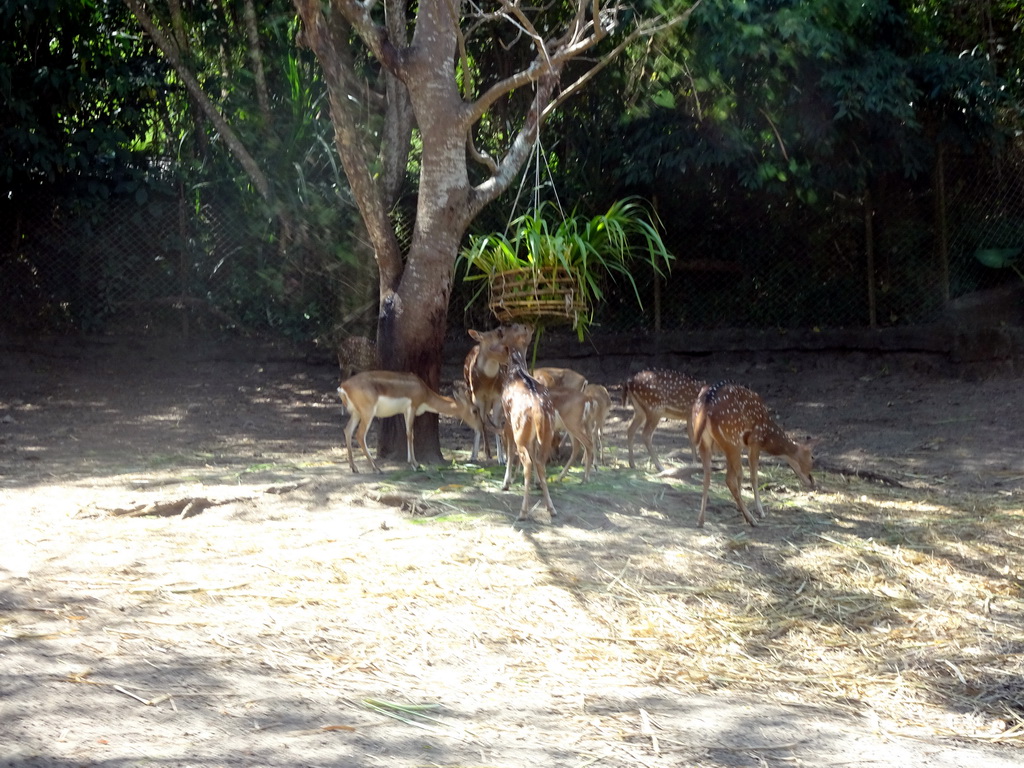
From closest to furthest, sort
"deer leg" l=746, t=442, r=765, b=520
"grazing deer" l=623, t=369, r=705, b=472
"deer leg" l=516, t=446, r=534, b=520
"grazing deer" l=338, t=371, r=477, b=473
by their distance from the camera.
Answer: "deer leg" l=516, t=446, r=534, b=520 < "deer leg" l=746, t=442, r=765, b=520 < "grazing deer" l=338, t=371, r=477, b=473 < "grazing deer" l=623, t=369, r=705, b=472

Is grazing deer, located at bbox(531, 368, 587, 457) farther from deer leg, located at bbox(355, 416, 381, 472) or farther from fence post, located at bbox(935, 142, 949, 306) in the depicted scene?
fence post, located at bbox(935, 142, 949, 306)

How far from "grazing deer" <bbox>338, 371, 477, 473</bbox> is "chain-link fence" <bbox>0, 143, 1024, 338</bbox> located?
15.6 feet

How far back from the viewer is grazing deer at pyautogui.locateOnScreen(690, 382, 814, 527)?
7418 mm

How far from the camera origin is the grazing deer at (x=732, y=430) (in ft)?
24.3

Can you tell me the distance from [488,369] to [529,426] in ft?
Answer: 6.97

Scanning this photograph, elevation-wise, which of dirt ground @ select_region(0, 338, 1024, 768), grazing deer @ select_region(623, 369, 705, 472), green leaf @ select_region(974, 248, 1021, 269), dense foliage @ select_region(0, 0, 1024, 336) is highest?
dense foliage @ select_region(0, 0, 1024, 336)

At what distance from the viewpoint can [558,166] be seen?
45.4 ft

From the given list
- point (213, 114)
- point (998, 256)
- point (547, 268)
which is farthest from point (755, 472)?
point (213, 114)

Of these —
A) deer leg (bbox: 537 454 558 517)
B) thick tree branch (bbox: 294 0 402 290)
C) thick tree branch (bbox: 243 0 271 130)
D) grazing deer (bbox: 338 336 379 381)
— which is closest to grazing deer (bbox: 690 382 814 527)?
deer leg (bbox: 537 454 558 517)

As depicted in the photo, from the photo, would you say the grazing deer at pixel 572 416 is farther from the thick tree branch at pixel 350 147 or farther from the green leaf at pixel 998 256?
the green leaf at pixel 998 256

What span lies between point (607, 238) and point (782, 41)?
527cm

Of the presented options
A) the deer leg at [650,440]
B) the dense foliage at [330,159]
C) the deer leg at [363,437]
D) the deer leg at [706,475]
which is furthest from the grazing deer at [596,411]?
the dense foliage at [330,159]

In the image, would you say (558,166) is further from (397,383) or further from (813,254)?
(397,383)

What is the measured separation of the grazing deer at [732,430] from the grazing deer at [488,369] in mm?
1839
